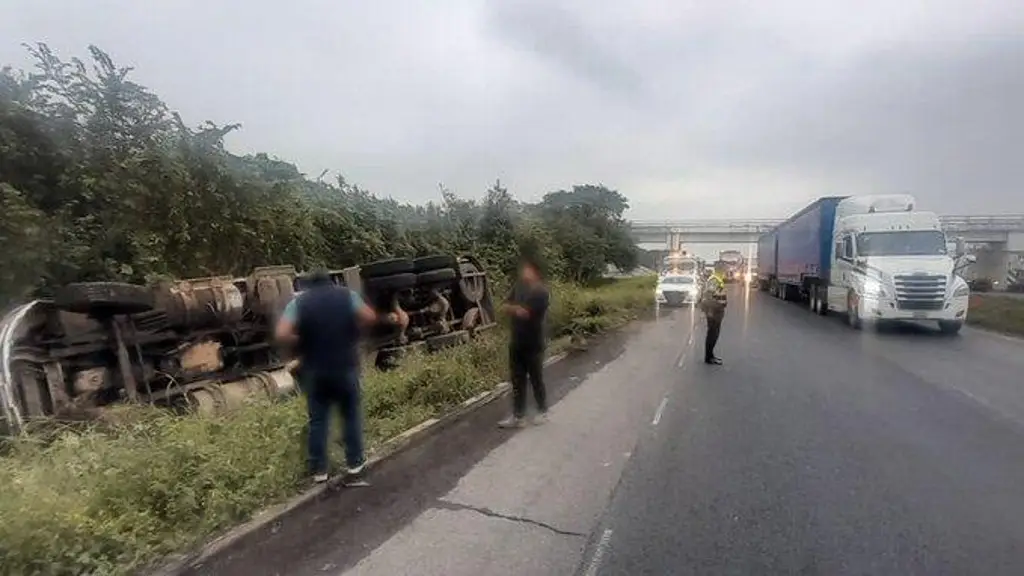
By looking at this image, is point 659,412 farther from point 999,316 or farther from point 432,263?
point 999,316

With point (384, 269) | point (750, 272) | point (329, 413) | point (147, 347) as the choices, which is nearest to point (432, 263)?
point (384, 269)

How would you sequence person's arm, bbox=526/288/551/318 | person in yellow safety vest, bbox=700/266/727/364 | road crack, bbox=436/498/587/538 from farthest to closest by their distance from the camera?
person in yellow safety vest, bbox=700/266/727/364 < person's arm, bbox=526/288/551/318 < road crack, bbox=436/498/587/538

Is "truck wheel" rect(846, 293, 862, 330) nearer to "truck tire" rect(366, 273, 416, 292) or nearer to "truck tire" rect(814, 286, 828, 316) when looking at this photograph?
"truck tire" rect(814, 286, 828, 316)

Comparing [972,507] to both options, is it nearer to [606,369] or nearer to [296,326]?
[296,326]

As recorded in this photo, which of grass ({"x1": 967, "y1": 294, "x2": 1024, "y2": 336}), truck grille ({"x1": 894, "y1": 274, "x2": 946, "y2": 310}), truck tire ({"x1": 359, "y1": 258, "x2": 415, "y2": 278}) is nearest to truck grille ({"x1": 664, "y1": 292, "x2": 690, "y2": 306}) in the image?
grass ({"x1": 967, "y1": 294, "x2": 1024, "y2": 336})

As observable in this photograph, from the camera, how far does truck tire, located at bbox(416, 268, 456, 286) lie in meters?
12.7

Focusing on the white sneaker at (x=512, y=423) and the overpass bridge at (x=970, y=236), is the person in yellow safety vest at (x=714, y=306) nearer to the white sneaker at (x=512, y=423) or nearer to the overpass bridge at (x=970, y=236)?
the white sneaker at (x=512, y=423)

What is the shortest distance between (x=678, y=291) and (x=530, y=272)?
88.8 feet

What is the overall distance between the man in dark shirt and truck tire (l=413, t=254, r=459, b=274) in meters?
4.38

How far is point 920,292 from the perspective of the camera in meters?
18.8

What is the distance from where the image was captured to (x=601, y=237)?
4666 cm

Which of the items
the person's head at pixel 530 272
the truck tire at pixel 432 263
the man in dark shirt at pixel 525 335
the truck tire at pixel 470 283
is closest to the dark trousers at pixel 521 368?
the man in dark shirt at pixel 525 335

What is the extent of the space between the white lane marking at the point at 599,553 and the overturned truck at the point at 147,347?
4050mm

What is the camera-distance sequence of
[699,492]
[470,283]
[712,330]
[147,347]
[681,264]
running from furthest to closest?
[681,264] → [470,283] → [712,330] → [147,347] → [699,492]
